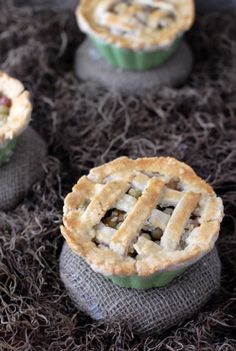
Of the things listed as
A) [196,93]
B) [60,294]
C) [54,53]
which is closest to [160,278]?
[60,294]

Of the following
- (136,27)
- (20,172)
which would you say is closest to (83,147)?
(20,172)

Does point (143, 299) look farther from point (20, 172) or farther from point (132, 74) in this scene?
point (132, 74)

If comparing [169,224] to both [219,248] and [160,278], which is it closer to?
[160,278]

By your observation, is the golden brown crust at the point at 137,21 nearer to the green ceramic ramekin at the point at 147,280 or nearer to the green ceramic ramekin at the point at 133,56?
the green ceramic ramekin at the point at 133,56

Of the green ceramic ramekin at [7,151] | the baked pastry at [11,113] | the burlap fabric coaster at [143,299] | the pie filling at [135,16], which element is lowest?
the burlap fabric coaster at [143,299]

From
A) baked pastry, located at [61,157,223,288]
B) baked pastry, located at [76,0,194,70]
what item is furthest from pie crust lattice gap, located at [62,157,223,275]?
baked pastry, located at [76,0,194,70]

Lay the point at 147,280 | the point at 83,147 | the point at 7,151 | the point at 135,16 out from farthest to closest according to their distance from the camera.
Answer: the point at 135,16 → the point at 83,147 → the point at 7,151 → the point at 147,280

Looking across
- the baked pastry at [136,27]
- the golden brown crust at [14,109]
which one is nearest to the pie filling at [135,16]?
the baked pastry at [136,27]
